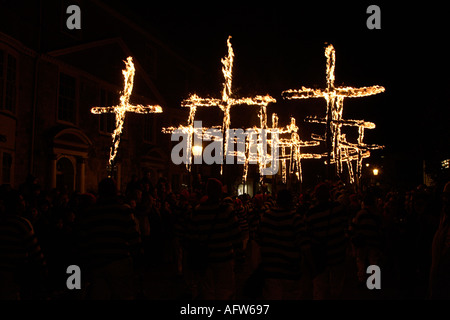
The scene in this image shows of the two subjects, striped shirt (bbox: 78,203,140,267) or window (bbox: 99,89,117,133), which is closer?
striped shirt (bbox: 78,203,140,267)

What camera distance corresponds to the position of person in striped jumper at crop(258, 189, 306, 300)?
5477 millimetres

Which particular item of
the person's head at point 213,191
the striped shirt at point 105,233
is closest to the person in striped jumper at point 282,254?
the person's head at point 213,191

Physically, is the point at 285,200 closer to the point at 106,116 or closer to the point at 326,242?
the point at 326,242

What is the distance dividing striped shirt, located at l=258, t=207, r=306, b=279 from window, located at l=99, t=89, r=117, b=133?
53.7 ft

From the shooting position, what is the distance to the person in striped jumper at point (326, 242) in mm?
5762

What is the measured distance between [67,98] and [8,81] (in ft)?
11.2

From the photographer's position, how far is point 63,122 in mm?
17750

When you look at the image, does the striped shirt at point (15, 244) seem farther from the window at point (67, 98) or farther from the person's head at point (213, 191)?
the window at point (67, 98)

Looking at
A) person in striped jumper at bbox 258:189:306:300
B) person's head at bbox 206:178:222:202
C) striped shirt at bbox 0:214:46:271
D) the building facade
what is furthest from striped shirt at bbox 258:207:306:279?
the building facade

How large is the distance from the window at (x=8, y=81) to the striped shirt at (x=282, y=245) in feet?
40.0

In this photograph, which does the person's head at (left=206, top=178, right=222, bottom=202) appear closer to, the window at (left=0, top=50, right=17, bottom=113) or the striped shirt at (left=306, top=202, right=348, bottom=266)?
the striped shirt at (left=306, top=202, right=348, bottom=266)

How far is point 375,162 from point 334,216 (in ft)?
154

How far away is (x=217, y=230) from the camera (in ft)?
19.5
